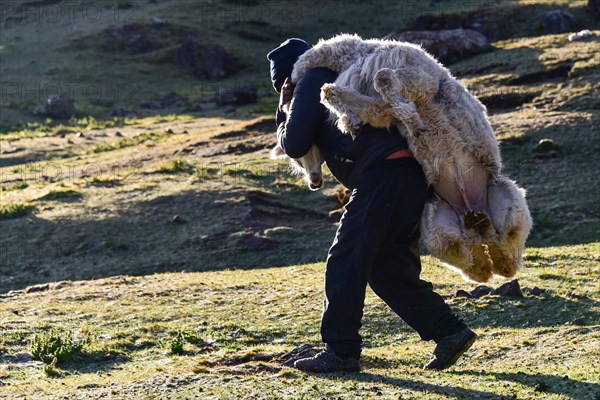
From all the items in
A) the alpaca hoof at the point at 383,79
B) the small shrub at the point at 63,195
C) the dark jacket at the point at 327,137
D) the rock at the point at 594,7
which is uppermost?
the alpaca hoof at the point at 383,79

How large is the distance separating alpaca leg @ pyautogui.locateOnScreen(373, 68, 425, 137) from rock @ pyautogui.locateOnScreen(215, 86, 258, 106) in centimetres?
2667

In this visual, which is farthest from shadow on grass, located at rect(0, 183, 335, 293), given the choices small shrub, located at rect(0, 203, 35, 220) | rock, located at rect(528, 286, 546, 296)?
rock, located at rect(528, 286, 546, 296)

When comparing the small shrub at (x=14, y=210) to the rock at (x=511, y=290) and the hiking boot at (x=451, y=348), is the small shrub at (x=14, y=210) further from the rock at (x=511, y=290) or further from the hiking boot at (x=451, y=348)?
the hiking boot at (x=451, y=348)

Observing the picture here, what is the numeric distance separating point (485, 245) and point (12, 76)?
118 ft

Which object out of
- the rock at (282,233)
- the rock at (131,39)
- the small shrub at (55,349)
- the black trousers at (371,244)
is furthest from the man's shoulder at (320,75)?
the rock at (131,39)

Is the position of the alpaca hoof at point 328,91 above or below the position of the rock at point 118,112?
above

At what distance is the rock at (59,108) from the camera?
33.8 meters

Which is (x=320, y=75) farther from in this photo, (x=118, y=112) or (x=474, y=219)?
(x=118, y=112)

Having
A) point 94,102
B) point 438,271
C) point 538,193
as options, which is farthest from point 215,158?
point 94,102

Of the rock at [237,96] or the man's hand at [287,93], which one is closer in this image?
the man's hand at [287,93]

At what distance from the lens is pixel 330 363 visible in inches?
261

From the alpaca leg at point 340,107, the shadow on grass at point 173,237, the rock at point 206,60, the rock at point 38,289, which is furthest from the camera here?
the rock at point 206,60

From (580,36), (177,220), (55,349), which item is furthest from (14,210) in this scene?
(580,36)

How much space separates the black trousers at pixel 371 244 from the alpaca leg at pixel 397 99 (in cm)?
24
